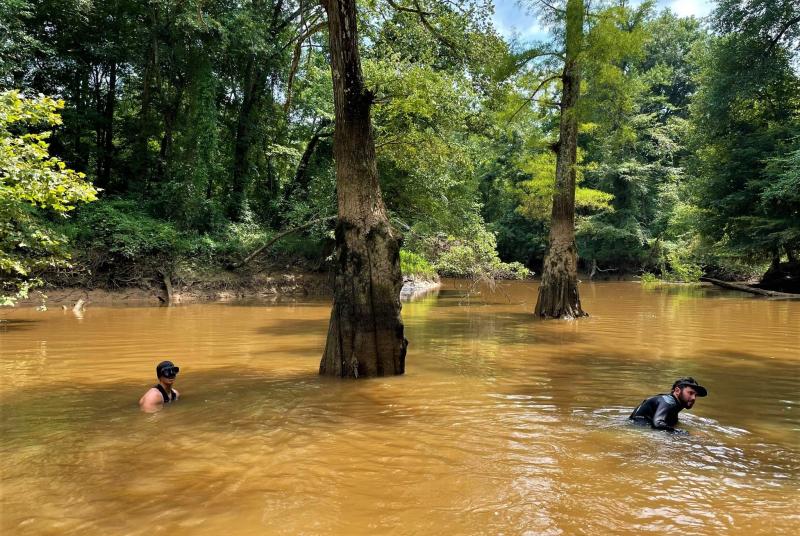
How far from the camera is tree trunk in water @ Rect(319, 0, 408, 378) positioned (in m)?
8.27

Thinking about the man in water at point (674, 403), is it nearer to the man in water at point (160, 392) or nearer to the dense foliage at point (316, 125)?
the man in water at point (160, 392)

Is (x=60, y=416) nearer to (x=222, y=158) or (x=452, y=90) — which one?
(x=452, y=90)

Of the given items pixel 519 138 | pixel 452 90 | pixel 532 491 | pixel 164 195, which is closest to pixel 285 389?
pixel 532 491

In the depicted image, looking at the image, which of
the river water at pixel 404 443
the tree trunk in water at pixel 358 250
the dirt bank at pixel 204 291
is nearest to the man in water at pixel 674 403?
the river water at pixel 404 443

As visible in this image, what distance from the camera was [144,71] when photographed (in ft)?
81.6

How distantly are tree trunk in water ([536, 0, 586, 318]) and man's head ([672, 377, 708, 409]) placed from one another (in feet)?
36.2

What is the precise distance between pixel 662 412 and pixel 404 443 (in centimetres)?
286

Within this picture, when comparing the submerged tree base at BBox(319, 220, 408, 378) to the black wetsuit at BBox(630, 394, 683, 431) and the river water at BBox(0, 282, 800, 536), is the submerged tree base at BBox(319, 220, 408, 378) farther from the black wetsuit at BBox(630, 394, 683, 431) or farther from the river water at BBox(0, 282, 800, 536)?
the black wetsuit at BBox(630, 394, 683, 431)

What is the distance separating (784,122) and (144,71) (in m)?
30.7

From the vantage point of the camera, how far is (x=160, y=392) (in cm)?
670

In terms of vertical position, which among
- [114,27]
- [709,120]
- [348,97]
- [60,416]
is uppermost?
[114,27]

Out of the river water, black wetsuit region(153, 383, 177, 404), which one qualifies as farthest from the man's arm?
black wetsuit region(153, 383, 177, 404)

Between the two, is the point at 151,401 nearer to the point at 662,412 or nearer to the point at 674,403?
Result: the point at 662,412

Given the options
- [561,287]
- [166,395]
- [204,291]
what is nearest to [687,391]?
[166,395]
